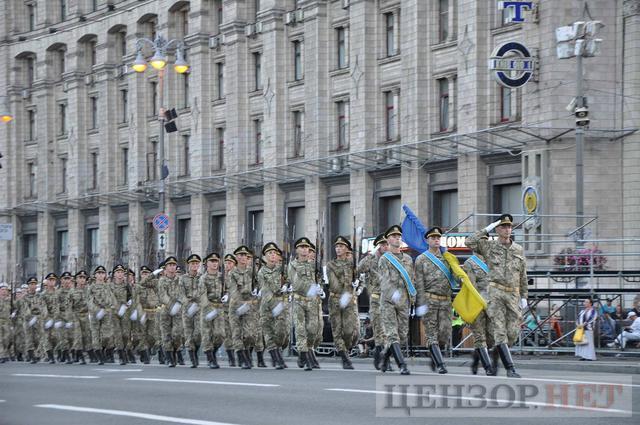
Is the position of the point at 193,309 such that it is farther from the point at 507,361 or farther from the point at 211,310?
the point at 507,361

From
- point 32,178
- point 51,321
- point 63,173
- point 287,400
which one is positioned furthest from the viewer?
point 32,178

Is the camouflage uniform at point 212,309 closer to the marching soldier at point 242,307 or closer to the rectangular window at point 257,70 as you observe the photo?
the marching soldier at point 242,307

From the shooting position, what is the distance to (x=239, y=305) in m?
26.0

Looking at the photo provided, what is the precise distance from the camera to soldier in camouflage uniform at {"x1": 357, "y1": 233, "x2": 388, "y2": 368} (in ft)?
73.7

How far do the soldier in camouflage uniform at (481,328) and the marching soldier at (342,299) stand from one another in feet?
11.5

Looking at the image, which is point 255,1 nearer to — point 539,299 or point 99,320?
point 99,320

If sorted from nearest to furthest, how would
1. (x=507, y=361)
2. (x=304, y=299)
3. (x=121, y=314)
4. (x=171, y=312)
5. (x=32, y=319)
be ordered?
(x=507, y=361) → (x=304, y=299) → (x=171, y=312) → (x=121, y=314) → (x=32, y=319)

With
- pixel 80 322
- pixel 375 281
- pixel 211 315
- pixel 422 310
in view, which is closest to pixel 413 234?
pixel 375 281

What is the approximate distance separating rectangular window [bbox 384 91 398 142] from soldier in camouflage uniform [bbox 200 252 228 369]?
81.5 ft

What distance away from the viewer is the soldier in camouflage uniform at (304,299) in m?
23.5

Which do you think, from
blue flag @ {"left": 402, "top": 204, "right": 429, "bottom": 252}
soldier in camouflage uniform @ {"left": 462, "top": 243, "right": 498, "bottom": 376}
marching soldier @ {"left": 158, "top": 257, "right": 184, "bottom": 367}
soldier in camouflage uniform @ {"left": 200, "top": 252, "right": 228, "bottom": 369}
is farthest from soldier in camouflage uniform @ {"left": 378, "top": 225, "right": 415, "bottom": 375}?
marching soldier @ {"left": 158, "top": 257, "right": 184, "bottom": 367}

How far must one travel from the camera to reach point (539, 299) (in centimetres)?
2836

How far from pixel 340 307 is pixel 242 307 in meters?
3.23

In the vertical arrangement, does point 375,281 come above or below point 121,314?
above
